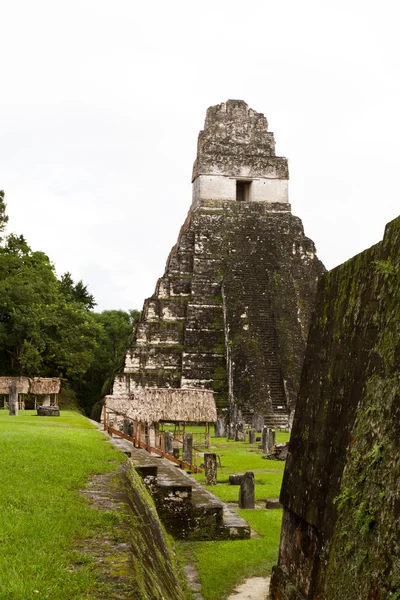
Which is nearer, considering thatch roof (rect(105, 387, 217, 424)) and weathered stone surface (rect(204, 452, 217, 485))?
weathered stone surface (rect(204, 452, 217, 485))

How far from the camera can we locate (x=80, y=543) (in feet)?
12.9

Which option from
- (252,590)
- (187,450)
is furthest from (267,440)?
(252,590)

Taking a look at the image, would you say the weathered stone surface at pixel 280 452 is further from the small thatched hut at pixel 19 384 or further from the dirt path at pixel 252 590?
the small thatched hut at pixel 19 384

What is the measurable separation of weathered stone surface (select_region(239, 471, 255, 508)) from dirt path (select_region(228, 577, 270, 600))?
2838mm

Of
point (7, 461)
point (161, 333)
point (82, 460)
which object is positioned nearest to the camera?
point (7, 461)

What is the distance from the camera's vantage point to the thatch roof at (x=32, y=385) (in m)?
24.1

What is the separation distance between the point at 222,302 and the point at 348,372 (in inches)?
880

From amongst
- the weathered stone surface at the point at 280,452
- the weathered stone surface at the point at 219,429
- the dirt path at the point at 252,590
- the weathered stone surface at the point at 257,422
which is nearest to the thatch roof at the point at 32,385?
the weathered stone surface at the point at 219,429

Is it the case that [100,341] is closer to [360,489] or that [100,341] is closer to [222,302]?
[222,302]

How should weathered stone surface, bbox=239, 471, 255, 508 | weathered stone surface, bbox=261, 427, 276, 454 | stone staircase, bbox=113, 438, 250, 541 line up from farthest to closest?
weathered stone surface, bbox=261, 427, 276, 454 < weathered stone surface, bbox=239, 471, 255, 508 < stone staircase, bbox=113, 438, 250, 541

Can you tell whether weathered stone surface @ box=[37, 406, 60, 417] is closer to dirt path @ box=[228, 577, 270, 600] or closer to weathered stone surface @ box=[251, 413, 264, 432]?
weathered stone surface @ box=[251, 413, 264, 432]

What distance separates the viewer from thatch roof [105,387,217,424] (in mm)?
15320

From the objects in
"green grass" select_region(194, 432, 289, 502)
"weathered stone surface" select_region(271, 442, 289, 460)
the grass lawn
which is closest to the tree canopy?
"green grass" select_region(194, 432, 289, 502)

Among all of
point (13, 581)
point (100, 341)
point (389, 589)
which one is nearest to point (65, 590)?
point (13, 581)
